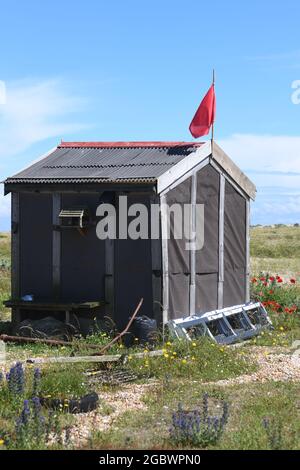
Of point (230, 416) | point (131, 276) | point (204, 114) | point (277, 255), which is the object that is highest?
point (204, 114)

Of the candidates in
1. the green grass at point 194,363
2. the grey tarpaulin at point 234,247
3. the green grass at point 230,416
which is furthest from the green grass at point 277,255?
the green grass at point 230,416

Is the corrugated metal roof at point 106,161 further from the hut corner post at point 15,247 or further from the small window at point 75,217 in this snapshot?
the small window at point 75,217

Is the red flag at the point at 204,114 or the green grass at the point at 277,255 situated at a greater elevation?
the red flag at the point at 204,114

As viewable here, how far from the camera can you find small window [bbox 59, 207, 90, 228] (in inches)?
507

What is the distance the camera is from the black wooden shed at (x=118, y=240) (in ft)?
41.8

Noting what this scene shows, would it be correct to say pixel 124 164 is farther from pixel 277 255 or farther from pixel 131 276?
pixel 277 255

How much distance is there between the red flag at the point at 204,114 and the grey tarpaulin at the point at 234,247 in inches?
49.8

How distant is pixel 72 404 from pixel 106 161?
6.89 m

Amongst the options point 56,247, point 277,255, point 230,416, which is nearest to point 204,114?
point 56,247

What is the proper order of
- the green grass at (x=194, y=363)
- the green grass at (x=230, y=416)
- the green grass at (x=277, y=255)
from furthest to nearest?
the green grass at (x=277, y=255), the green grass at (x=194, y=363), the green grass at (x=230, y=416)

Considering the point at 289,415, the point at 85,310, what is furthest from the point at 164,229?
the point at 289,415

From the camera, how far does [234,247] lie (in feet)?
49.1

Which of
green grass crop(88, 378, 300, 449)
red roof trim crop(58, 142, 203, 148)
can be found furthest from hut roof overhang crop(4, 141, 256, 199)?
green grass crop(88, 378, 300, 449)
